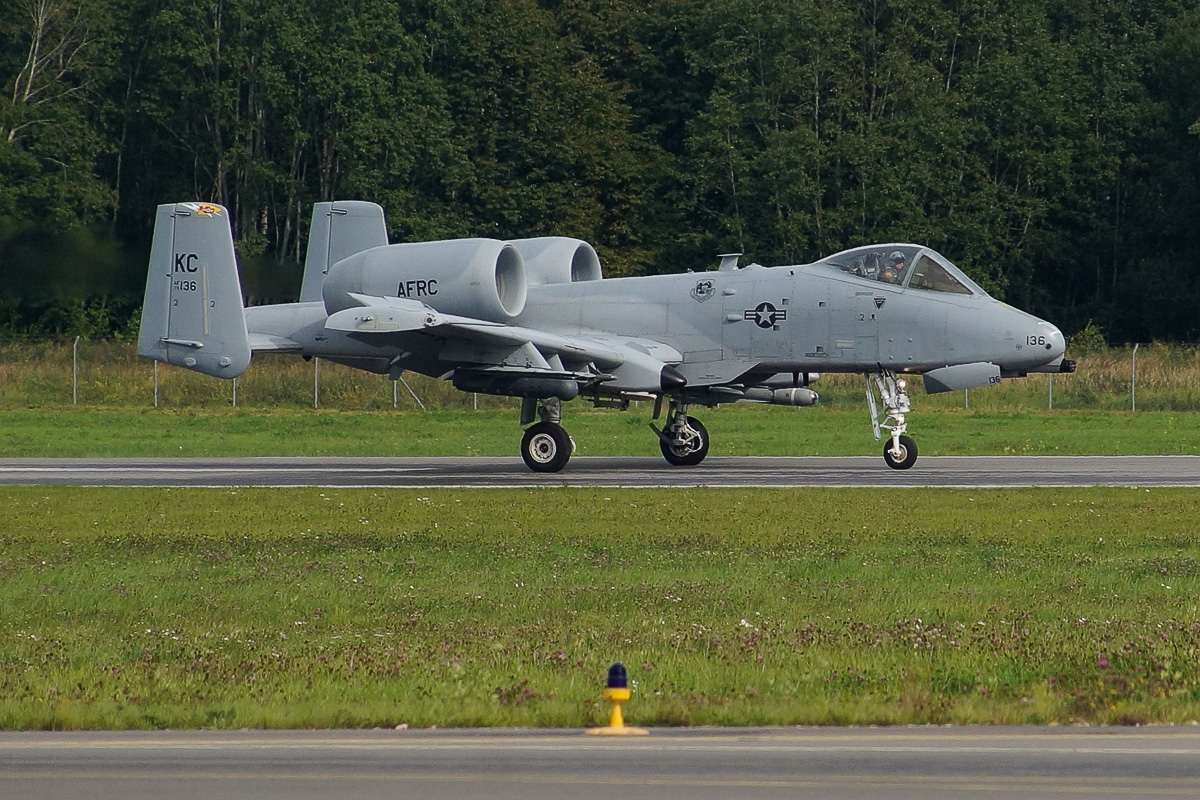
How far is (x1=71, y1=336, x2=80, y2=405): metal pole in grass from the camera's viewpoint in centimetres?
4197

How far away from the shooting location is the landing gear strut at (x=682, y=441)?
25.4 meters

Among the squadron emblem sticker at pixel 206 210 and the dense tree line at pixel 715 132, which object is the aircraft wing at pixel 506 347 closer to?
the squadron emblem sticker at pixel 206 210

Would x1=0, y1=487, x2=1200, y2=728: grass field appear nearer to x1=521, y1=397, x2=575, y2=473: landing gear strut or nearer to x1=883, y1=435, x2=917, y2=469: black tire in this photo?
x1=883, y1=435, x2=917, y2=469: black tire

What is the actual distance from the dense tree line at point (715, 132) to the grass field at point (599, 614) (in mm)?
38118

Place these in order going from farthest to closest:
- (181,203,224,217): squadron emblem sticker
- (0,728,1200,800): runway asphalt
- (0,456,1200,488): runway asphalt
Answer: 1. (181,203,224,217): squadron emblem sticker
2. (0,456,1200,488): runway asphalt
3. (0,728,1200,800): runway asphalt

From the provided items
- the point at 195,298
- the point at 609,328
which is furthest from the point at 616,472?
the point at 195,298

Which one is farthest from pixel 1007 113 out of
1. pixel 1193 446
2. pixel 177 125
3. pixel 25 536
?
pixel 25 536

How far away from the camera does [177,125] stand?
178 ft

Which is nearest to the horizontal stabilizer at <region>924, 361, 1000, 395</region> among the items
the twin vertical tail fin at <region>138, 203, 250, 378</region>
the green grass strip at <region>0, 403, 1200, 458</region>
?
Answer: the green grass strip at <region>0, 403, 1200, 458</region>

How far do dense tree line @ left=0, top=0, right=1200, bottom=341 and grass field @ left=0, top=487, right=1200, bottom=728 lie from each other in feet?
125

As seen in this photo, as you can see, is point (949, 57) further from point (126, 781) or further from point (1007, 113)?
point (126, 781)

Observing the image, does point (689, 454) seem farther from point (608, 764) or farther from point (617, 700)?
point (608, 764)

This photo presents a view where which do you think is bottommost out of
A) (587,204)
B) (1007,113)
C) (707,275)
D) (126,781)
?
(126,781)

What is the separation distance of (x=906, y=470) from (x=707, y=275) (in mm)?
4311
